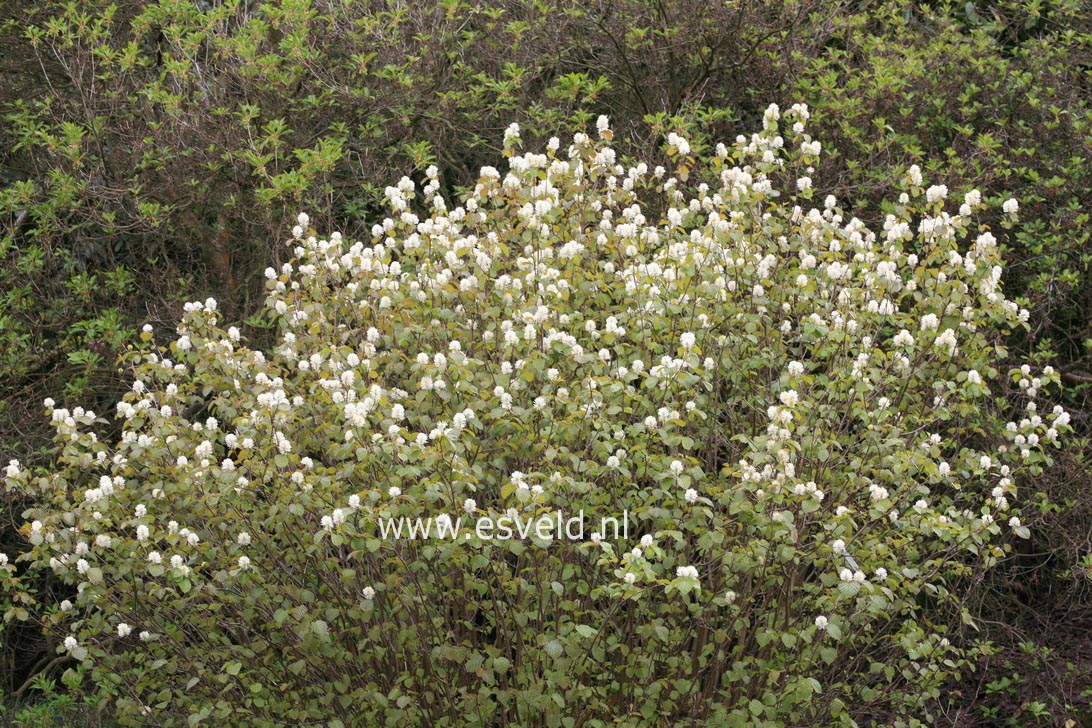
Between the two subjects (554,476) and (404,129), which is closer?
(554,476)

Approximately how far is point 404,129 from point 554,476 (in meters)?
3.53

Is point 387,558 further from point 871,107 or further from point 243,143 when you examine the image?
point 871,107

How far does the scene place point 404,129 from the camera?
257 inches

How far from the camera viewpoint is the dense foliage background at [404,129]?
239 inches

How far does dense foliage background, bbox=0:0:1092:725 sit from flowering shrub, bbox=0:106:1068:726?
5.58ft

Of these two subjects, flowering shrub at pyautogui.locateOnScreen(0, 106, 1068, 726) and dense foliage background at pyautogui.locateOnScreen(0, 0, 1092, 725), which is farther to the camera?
dense foliage background at pyautogui.locateOnScreen(0, 0, 1092, 725)

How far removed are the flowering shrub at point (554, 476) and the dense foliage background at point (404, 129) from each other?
170 cm

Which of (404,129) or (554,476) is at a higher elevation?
(554,476)

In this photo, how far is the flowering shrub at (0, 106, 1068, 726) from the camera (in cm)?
369

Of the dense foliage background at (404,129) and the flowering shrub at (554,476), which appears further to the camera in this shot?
the dense foliage background at (404,129)

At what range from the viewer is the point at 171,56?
6.36 meters

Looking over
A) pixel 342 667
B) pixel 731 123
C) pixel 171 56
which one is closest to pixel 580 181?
pixel 342 667

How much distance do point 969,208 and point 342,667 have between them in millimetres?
2533

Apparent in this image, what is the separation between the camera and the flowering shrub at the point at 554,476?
369 cm
